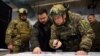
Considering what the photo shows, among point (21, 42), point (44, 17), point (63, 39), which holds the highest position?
point (44, 17)

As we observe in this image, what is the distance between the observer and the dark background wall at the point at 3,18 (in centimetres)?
324

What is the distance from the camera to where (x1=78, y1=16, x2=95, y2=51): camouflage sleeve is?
163cm

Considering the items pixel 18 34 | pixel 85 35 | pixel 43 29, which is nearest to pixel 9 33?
pixel 18 34

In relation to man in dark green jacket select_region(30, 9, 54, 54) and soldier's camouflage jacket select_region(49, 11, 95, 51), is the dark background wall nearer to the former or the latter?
man in dark green jacket select_region(30, 9, 54, 54)

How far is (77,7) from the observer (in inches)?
119

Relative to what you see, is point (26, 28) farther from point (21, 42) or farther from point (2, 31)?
point (2, 31)

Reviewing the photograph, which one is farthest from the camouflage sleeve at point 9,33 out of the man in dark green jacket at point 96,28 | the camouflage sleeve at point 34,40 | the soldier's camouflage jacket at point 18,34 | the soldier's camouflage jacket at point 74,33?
the soldier's camouflage jacket at point 74,33

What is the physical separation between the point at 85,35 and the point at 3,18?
1877 mm

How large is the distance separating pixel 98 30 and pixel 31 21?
88 centimetres

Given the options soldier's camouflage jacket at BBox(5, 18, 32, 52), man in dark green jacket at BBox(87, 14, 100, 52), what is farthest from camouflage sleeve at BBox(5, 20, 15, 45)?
man in dark green jacket at BBox(87, 14, 100, 52)

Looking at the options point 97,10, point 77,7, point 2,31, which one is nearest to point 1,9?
point 2,31

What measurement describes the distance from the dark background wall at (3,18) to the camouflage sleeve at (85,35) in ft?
5.46

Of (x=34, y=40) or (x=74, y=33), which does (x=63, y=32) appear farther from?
(x=34, y=40)

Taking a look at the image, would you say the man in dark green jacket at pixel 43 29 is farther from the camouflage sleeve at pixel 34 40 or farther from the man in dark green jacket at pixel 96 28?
the man in dark green jacket at pixel 96 28
